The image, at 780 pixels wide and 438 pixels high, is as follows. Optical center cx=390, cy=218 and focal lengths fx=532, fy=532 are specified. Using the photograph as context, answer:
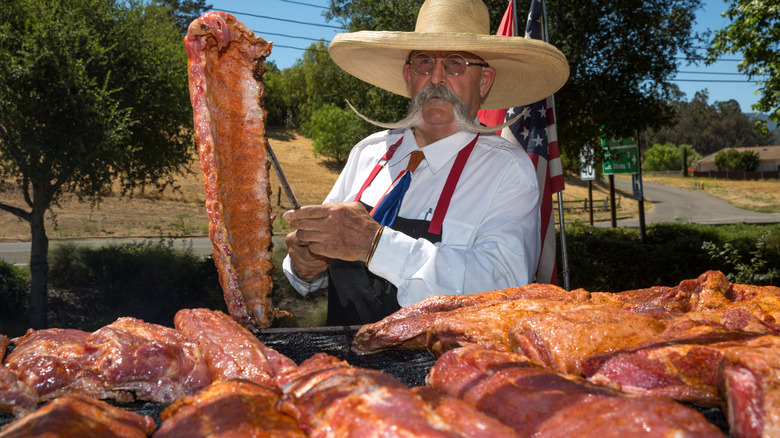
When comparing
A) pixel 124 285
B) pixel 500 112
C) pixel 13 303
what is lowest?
pixel 13 303

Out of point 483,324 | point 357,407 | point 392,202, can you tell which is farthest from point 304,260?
point 357,407

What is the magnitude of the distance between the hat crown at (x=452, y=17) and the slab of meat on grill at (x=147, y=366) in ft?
8.26

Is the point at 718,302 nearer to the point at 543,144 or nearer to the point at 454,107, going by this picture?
the point at 454,107

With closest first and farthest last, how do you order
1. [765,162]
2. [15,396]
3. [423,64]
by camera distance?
1. [15,396]
2. [423,64]
3. [765,162]

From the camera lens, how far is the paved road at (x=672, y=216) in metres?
19.0

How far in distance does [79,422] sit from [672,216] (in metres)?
40.6

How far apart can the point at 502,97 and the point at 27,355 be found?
3705 millimetres

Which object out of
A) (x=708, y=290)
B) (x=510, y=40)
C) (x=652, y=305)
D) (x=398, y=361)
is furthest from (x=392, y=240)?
(x=510, y=40)

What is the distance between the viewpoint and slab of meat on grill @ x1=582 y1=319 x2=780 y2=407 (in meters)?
1.44

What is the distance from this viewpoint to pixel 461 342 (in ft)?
5.94

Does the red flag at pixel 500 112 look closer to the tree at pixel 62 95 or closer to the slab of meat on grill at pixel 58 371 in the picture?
the slab of meat on grill at pixel 58 371

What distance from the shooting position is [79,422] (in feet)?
3.68

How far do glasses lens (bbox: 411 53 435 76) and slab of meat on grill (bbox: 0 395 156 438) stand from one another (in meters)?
2.71

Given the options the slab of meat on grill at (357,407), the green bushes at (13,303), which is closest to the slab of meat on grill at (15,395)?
the slab of meat on grill at (357,407)
